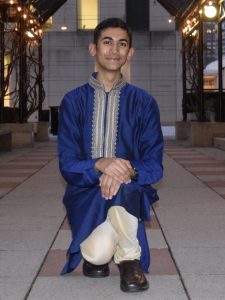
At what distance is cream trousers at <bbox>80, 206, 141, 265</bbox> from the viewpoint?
151 inches

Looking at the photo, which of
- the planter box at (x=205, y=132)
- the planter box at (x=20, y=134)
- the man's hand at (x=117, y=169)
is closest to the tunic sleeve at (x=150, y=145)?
the man's hand at (x=117, y=169)

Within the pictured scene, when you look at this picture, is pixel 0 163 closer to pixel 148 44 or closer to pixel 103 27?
pixel 103 27

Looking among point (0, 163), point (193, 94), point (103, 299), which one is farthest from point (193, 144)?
point (103, 299)

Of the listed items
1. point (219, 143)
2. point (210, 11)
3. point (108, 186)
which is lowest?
point (108, 186)

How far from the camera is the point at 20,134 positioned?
19.7 metres

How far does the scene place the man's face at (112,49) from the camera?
393 centimetres

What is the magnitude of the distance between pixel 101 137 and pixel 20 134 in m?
16.0

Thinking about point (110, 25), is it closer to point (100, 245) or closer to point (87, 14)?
point (100, 245)

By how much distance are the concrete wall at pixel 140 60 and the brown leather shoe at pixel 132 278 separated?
3616 cm

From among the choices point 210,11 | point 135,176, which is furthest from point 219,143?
point 135,176

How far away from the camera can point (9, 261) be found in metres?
4.81

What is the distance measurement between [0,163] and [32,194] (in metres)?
5.23

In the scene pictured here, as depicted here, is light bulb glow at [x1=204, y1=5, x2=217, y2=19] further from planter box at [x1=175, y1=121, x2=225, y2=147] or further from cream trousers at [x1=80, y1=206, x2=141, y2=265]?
cream trousers at [x1=80, y1=206, x2=141, y2=265]

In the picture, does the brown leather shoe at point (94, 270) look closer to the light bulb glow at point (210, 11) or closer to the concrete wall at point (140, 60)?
the light bulb glow at point (210, 11)
